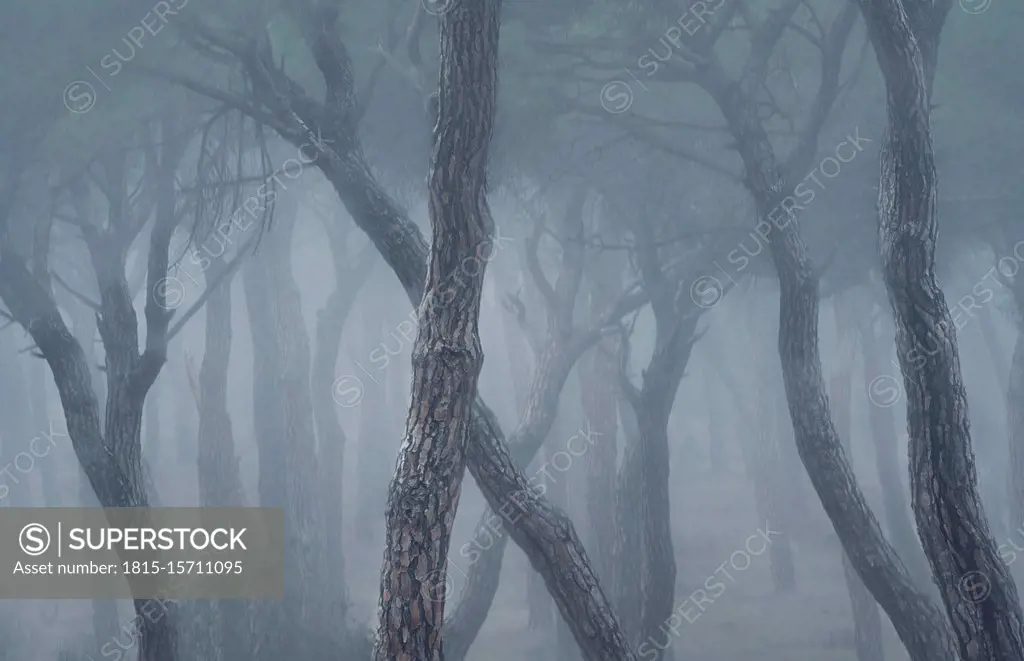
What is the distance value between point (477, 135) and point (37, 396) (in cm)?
2324

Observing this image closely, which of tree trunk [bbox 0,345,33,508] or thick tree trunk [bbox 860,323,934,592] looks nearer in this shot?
thick tree trunk [bbox 860,323,934,592]

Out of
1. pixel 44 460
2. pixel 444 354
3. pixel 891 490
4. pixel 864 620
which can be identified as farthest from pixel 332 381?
pixel 444 354

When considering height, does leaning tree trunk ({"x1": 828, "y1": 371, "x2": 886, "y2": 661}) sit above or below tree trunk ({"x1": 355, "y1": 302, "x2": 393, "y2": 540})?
below

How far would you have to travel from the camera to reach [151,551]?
735 centimetres

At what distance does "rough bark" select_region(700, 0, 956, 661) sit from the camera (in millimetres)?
6754

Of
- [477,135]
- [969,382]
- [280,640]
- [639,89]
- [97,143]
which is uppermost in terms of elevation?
[969,382]

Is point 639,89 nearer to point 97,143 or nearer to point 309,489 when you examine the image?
point 97,143

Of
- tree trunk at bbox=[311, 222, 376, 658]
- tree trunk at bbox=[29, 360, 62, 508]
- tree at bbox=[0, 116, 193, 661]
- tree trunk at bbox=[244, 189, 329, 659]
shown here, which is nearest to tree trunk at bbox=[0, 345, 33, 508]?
tree trunk at bbox=[29, 360, 62, 508]

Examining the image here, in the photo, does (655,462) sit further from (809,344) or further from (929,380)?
(929,380)

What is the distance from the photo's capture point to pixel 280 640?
1113cm

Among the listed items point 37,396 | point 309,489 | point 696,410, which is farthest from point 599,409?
point 696,410

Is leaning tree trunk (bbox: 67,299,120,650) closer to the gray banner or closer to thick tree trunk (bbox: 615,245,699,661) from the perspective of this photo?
the gray banner

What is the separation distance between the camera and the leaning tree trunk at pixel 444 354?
4457mm

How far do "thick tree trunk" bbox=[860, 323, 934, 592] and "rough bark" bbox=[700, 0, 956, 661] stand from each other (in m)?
5.94
